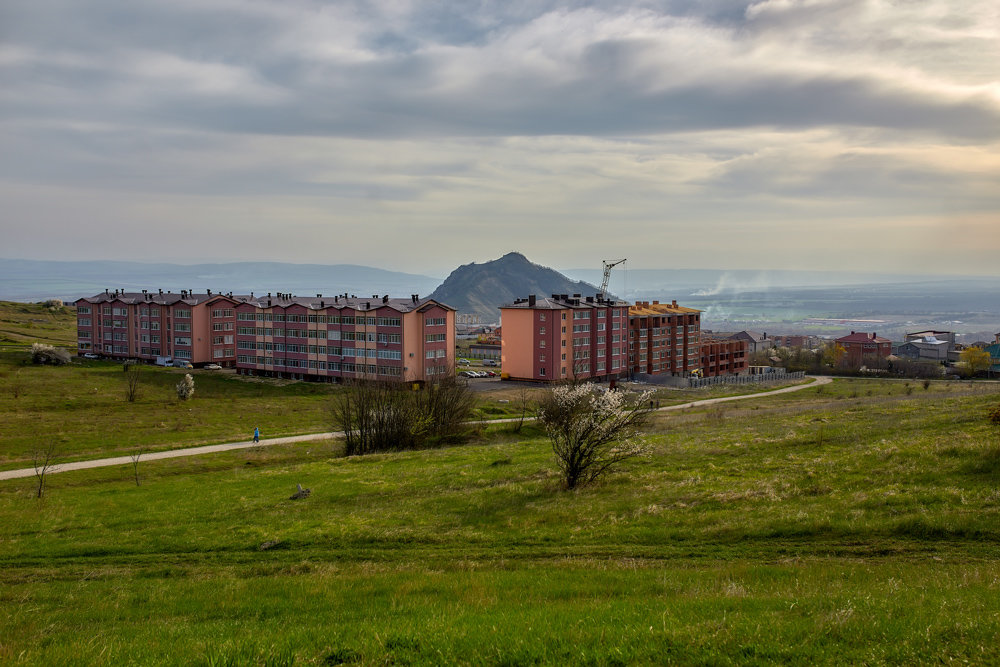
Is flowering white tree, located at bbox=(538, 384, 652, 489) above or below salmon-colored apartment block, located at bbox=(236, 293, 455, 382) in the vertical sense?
below

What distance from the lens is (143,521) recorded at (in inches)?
903

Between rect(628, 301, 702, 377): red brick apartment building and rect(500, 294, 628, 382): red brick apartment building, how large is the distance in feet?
24.4

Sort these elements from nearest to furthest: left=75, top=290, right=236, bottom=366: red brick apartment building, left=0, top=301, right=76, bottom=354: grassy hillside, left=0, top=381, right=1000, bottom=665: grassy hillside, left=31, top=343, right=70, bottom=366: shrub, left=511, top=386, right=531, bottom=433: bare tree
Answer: left=0, top=381, right=1000, bottom=665: grassy hillside
left=511, top=386, right=531, bottom=433: bare tree
left=31, top=343, right=70, bottom=366: shrub
left=75, top=290, right=236, bottom=366: red brick apartment building
left=0, top=301, right=76, bottom=354: grassy hillside

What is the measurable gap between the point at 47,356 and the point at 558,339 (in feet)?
236

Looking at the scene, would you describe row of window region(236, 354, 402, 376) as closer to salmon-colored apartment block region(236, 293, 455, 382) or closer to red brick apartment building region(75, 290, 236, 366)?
salmon-colored apartment block region(236, 293, 455, 382)

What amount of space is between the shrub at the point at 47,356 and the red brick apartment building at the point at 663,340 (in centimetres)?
8484

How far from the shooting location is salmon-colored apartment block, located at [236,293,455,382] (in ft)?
270

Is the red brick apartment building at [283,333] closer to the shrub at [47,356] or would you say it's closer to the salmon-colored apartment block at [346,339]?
the salmon-colored apartment block at [346,339]

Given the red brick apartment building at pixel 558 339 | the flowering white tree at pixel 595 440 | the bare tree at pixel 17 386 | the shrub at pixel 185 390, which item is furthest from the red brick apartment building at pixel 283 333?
the flowering white tree at pixel 595 440

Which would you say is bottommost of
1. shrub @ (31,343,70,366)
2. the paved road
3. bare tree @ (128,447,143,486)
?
the paved road

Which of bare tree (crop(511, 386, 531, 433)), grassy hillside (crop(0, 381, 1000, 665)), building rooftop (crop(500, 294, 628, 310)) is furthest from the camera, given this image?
building rooftop (crop(500, 294, 628, 310))

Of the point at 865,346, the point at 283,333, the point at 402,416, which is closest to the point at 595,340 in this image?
the point at 283,333

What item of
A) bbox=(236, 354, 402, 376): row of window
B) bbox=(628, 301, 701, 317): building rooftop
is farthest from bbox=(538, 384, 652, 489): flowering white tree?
bbox=(628, 301, 701, 317): building rooftop

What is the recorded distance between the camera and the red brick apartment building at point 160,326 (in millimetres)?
101438
